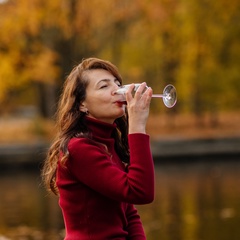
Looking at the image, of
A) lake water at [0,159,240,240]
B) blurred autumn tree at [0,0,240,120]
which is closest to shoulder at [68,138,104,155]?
lake water at [0,159,240,240]

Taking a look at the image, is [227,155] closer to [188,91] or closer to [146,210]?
[188,91]

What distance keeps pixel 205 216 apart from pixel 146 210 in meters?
1.55

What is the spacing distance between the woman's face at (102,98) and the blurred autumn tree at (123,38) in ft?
91.2

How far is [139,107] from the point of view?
10.8ft

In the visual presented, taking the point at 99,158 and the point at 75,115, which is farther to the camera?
the point at 75,115

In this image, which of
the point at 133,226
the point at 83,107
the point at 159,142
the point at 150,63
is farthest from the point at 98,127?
the point at 150,63

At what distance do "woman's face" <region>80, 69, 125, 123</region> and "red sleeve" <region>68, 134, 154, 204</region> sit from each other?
145 millimetres

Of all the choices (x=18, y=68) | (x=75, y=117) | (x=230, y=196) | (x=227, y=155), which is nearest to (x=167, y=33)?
(x=18, y=68)

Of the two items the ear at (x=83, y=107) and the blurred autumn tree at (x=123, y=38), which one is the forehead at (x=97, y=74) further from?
the blurred autumn tree at (x=123, y=38)

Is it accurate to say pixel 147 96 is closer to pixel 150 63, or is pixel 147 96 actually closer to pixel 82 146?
pixel 82 146

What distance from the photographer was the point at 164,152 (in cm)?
2770

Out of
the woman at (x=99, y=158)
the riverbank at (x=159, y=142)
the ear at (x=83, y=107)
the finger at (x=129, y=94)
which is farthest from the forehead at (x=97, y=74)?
the riverbank at (x=159, y=142)

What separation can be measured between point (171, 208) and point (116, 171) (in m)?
11.5

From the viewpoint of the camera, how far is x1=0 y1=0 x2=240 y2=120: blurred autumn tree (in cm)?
3203
